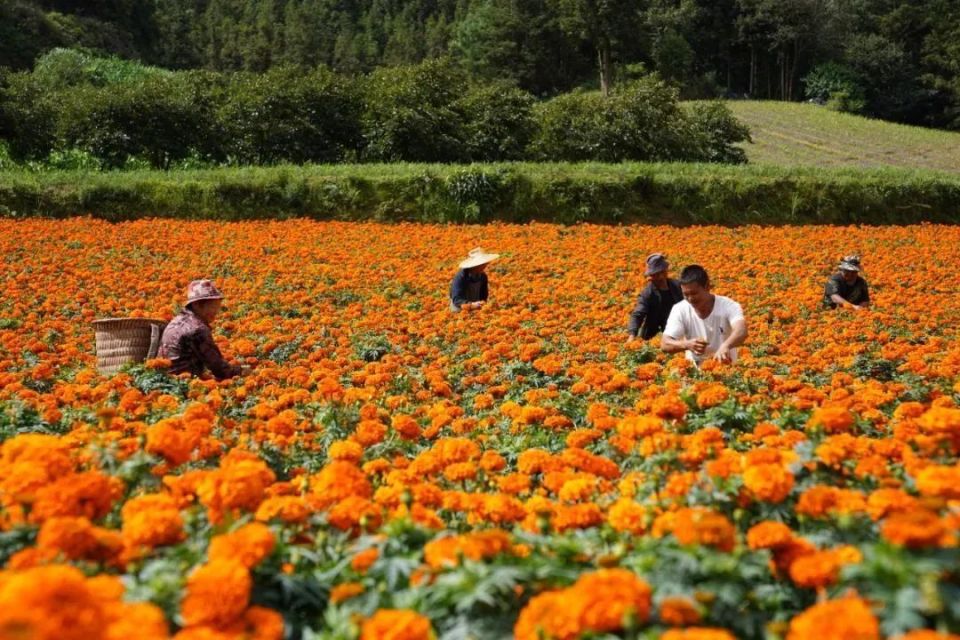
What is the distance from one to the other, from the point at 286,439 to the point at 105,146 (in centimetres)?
2310

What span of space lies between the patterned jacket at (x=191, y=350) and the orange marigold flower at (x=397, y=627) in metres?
4.44

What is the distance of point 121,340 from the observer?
255 inches

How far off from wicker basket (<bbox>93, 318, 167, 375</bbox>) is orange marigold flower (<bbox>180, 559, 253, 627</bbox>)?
194 inches

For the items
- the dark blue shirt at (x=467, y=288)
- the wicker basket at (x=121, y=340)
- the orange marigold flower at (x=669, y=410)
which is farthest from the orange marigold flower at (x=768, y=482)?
the dark blue shirt at (x=467, y=288)

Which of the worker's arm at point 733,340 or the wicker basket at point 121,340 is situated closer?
the worker's arm at point 733,340

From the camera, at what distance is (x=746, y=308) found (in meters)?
9.63

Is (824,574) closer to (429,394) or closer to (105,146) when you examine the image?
(429,394)

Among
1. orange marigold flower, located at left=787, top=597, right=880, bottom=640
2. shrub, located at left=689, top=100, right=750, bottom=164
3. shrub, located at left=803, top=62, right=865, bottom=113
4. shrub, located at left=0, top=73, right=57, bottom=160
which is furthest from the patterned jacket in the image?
shrub, located at left=803, top=62, right=865, bottom=113

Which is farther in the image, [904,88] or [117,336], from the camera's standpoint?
[904,88]

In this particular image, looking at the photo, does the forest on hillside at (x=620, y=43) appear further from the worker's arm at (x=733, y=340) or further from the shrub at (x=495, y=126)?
the worker's arm at (x=733, y=340)

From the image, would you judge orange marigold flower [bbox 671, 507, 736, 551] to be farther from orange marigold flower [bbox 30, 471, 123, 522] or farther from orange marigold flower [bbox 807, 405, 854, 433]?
orange marigold flower [bbox 30, 471, 123, 522]

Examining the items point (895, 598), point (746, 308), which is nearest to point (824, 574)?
point (895, 598)

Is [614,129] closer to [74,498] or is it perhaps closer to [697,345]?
[697,345]

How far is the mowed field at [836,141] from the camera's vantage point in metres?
38.5
